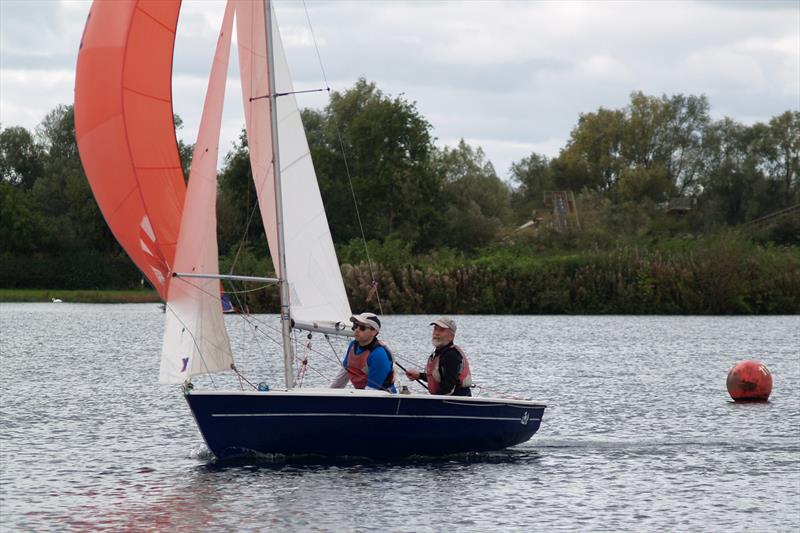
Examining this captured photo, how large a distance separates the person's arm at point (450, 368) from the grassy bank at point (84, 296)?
59.4m

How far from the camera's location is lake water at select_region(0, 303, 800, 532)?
1447 centimetres

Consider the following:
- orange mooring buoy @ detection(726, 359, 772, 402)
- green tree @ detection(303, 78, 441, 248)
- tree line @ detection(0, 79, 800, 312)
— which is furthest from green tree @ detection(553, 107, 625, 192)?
orange mooring buoy @ detection(726, 359, 772, 402)

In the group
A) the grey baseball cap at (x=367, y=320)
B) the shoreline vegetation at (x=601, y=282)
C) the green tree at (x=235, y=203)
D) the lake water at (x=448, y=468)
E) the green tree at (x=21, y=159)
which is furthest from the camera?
the green tree at (x=21, y=159)

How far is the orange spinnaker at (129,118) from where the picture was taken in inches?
597

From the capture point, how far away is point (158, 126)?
1555cm

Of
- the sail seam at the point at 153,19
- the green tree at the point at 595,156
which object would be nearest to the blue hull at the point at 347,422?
the sail seam at the point at 153,19

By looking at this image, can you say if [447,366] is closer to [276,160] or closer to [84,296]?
[276,160]

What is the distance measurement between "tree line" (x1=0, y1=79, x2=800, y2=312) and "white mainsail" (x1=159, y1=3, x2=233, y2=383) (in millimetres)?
42143

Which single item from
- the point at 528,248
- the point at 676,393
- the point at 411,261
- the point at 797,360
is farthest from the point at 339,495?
the point at 528,248

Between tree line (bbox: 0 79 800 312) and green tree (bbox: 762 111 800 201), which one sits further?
green tree (bbox: 762 111 800 201)

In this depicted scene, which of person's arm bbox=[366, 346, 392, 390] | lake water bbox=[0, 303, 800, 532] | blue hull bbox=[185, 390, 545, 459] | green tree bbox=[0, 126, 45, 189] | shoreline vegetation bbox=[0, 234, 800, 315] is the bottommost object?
lake water bbox=[0, 303, 800, 532]

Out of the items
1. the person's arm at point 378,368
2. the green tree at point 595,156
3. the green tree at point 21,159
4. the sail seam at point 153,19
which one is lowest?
the person's arm at point 378,368

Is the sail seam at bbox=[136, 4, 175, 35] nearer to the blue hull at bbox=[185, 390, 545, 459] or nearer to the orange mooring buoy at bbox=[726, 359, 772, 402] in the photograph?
the blue hull at bbox=[185, 390, 545, 459]

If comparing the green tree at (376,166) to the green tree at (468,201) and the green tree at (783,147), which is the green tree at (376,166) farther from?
the green tree at (783,147)
